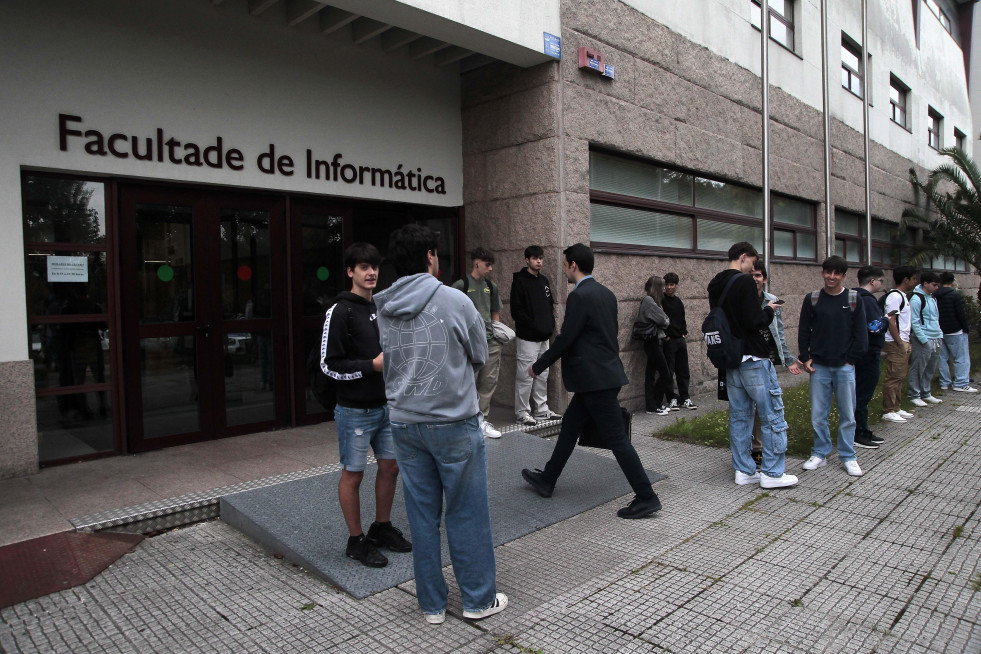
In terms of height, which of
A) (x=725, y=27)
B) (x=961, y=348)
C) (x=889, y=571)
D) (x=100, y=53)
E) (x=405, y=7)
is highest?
(x=725, y=27)

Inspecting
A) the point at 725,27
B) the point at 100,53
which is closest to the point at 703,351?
the point at 725,27

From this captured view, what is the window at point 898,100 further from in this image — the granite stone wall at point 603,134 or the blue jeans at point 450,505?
the blue jeans at point 450,505

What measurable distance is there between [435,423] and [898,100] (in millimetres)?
19907

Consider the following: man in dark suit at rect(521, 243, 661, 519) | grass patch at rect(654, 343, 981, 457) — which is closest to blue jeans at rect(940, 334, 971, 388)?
grass patch at rect(654, 343, 981, 457)

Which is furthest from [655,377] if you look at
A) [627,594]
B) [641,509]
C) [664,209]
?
[627,594]

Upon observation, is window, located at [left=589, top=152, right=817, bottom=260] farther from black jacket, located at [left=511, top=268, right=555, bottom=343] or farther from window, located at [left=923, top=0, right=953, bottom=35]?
window, located at [left=923, top=0, right=953, bottom=35]

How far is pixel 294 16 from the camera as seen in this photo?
6707mm

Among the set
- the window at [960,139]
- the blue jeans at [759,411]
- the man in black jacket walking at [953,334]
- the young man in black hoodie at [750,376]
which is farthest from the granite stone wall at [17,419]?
the window at [960,139]

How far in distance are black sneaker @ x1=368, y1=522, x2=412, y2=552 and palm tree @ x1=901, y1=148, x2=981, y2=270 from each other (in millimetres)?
18261

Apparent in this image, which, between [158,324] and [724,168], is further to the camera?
[724,168]

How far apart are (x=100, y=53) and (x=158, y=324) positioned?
2335 millimetres

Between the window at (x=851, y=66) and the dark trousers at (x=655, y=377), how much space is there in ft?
32.5

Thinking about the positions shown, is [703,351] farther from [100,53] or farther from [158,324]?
[100,53]

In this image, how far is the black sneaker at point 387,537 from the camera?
4.06 meters
